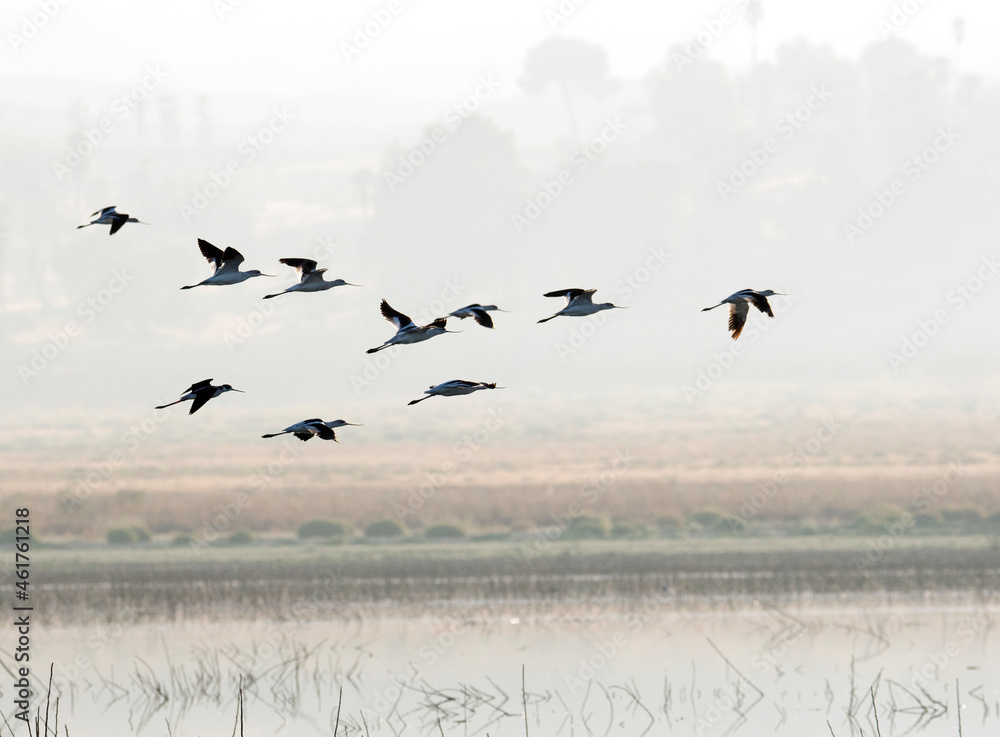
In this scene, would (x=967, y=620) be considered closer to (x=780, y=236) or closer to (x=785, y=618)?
(x=785, y=618)

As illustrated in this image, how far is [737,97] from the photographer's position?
181750 mm

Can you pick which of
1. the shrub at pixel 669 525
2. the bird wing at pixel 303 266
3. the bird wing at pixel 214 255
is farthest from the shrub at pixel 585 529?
the bird wing at pixel 214 255

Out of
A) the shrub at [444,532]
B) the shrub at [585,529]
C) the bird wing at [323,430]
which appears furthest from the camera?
the shrub at [444,532]

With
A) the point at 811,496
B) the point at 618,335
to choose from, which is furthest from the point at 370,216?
the point at 811,496

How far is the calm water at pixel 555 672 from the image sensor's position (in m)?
23.2

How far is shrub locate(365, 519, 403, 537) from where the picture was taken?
172ft

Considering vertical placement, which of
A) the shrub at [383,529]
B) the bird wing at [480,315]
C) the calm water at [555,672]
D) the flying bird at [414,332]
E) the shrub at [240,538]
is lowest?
the calm water at [555,672]

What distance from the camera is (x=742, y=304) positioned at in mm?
16172

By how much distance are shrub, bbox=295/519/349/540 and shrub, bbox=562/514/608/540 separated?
7.85 metres

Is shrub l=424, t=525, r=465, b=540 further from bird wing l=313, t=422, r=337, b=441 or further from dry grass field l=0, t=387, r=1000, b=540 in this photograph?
bird wing l=313, t=422, r=337, b=441

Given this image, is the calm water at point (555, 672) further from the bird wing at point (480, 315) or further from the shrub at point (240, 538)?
the shrub at point (240, 538)

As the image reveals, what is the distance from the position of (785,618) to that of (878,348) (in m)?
111

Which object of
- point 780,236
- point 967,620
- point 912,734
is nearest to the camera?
point 912,734

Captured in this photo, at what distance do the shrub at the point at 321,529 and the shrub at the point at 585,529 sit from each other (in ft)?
25.7
